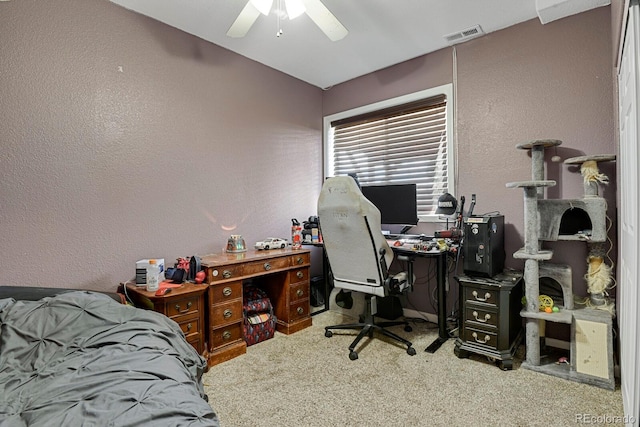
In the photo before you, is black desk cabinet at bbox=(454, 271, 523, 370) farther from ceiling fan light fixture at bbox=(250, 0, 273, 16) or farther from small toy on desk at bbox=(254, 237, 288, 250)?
ceiling fan light fixture at bbox=(250, 0, 273, 16)

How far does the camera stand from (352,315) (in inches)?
129

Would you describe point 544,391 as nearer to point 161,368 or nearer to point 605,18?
point 161,368

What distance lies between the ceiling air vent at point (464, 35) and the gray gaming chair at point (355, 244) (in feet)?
5.55

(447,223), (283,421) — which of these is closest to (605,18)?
(447,223)

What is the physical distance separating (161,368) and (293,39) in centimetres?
269

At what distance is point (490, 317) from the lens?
2.27 meters

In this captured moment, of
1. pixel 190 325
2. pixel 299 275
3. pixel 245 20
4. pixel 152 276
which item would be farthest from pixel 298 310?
pixel 245 20

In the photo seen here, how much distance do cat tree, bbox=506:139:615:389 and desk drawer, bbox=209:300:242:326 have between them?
205 cm

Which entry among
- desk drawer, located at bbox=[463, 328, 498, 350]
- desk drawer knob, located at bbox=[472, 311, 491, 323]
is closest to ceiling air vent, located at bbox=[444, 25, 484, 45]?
desk drawer knob, located at bbox=[472, 311, 491, 323]

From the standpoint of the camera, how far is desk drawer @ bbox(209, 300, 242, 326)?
2.38 meters

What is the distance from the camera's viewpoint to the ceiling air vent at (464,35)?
272cm

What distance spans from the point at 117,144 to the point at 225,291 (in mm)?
1331

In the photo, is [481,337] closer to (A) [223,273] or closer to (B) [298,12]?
(A) [223,273]

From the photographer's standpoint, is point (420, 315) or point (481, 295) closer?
point (481, 295)
